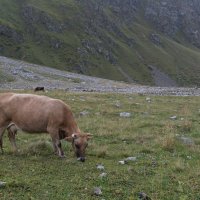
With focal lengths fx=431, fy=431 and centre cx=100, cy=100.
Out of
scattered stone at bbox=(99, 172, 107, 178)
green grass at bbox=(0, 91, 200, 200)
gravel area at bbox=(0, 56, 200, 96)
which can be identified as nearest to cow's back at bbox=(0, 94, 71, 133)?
green grass at bbox=(0, 91, 200, 200)

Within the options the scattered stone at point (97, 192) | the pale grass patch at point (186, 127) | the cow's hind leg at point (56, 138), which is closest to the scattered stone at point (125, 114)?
the pale grass patch at point (186, 127)

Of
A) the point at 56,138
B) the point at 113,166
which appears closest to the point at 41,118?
the point at 56,138

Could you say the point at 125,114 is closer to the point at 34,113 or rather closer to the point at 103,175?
the point at 34,113

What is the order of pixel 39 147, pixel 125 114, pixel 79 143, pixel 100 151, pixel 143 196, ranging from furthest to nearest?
pixel 125 114, pixel 39 147, pixel 100 151, pixel 79 143, pixel 143 196

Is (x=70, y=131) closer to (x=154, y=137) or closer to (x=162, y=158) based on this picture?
(x=162, y=158)

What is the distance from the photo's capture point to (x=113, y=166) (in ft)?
47.0

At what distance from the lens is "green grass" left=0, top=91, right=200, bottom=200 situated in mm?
11594

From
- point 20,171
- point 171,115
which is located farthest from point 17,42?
point 20,171

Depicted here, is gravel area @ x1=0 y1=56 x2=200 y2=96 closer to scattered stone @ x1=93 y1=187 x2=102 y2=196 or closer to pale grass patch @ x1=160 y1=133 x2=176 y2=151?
pale grass patch @ x1=160 y1=133 x2=176 y2=151

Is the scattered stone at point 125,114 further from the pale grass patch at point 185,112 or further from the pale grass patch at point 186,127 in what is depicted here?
the pale grass patch at point 186,127

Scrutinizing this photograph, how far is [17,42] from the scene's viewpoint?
619ft

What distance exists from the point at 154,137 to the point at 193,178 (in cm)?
646

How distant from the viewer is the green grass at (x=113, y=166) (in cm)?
1159

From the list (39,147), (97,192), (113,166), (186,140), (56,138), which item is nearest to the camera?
(97,192)
